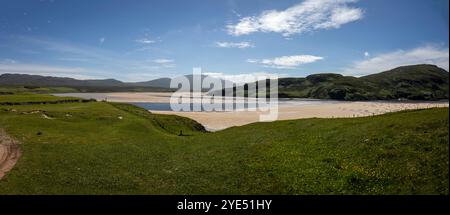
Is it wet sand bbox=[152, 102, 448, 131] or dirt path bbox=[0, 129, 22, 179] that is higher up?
dirt path bbox=[0, 129, 22, 179]

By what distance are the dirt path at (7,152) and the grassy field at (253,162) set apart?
83 centimetres

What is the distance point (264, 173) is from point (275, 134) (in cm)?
1873

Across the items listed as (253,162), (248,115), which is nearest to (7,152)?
(253,162)

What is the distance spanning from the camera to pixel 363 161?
86.3 ft

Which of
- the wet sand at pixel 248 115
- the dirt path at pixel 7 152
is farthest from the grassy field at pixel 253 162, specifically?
the wet sand at pixel 248 115

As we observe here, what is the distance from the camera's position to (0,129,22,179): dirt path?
29.6 m

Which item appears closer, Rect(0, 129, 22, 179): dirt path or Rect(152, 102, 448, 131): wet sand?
Rect(0, 129, 22, 179): dirt path

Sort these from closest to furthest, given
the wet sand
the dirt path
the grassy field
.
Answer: the grassy field < the dirt path < the wet sand

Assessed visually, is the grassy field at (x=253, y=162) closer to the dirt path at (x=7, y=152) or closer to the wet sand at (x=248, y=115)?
the dirt path at (x=7, y=152)

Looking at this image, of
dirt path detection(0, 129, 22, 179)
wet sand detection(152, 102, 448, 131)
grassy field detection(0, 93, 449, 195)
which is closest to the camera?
grassy field detection(0, 93, 449, 195)

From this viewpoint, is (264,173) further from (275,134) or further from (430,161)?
(275,134)

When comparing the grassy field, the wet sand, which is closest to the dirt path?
the grassy field

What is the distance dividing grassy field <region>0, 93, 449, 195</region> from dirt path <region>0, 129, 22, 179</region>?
2.73 ft

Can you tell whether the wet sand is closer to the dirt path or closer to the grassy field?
the grassy field
